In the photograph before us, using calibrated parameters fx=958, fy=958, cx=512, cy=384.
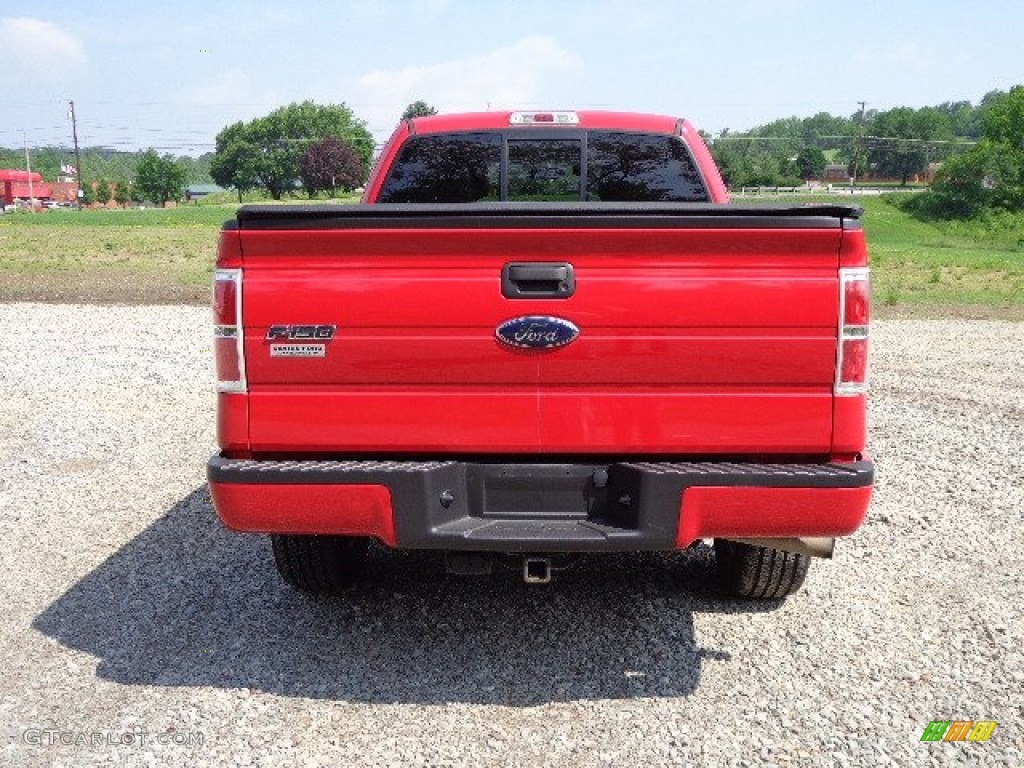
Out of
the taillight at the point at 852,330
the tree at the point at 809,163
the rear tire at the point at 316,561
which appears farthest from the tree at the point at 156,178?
the taillight at the point at 852,330

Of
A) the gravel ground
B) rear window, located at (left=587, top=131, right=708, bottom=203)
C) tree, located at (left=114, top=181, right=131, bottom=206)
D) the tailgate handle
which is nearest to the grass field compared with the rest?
rear window, located at (left=587, top=131, right=708, bottom=203)

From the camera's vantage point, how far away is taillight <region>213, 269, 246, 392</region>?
3.04 m

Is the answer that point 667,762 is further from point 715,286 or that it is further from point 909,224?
point 909,224

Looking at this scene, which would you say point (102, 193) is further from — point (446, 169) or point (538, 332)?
point (538, 332)

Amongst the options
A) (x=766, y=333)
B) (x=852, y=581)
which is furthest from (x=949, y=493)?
(x=766, y=333)

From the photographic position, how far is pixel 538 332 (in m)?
3.00

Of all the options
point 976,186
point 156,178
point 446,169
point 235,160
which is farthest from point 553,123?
point 235,160

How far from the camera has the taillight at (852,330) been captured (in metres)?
2.94

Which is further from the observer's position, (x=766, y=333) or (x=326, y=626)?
(x=326, y=626)

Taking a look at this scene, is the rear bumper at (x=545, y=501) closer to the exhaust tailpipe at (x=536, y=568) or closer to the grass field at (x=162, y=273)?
the exhaust tailpipe at (x=536, y=568)

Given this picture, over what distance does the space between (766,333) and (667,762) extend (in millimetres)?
1368

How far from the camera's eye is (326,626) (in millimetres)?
4004

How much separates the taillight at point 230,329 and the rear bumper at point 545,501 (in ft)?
0.93

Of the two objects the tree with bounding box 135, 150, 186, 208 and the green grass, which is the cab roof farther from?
the tree with bounding box 135, 150, 186, 208
